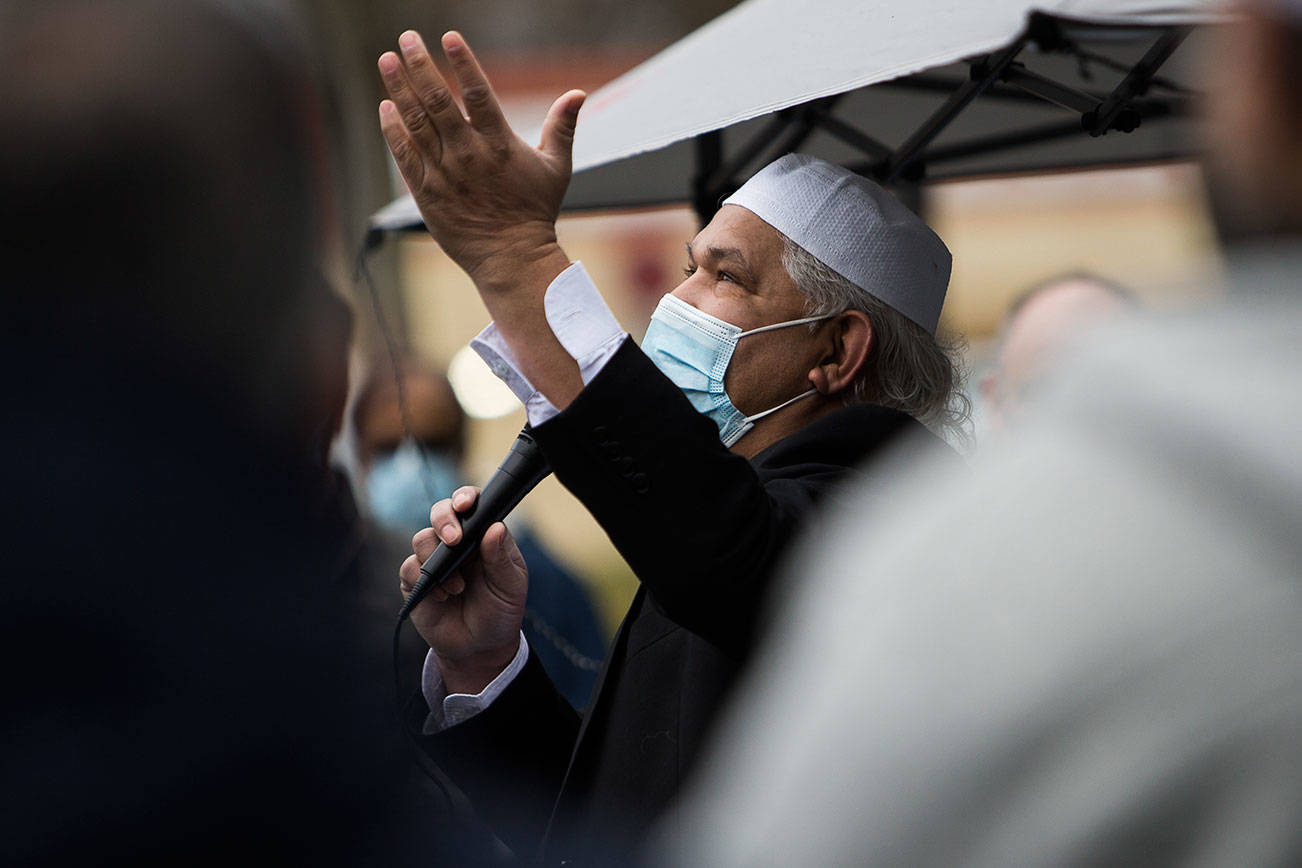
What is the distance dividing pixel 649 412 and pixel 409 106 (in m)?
0.50

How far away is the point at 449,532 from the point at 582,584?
1842mm

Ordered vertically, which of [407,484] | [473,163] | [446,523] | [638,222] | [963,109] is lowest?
[638,222]

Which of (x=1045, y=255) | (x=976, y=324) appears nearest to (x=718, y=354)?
(x=976, y=324)

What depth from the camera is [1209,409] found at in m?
0.61

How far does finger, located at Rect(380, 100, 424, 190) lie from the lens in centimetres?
168

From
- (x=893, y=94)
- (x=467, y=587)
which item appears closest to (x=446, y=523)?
(x=467, y=587)

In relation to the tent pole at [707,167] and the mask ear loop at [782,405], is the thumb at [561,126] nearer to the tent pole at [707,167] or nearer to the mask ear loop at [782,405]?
the mask ear loop at [782,405]

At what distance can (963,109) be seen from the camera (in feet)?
8.85

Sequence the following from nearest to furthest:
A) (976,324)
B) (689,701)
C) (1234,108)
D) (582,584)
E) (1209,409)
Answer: (1209,409) < (1234,108) < (689,701) < (582,584) < (976,324)

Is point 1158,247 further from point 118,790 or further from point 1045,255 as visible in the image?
point 118,790

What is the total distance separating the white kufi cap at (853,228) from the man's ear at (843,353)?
7 cm

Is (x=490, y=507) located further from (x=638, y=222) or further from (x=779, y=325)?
(x=638, y=222)

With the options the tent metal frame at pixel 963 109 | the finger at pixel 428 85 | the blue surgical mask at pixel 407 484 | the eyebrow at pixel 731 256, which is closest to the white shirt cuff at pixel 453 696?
the eyebrow at pixel 731 256

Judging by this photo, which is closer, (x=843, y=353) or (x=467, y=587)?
(x=467, y=587)
